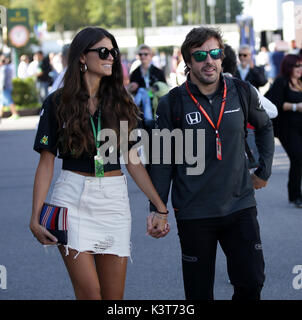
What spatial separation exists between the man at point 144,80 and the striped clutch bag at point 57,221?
6888mm

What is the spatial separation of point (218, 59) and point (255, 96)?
0.31 meters

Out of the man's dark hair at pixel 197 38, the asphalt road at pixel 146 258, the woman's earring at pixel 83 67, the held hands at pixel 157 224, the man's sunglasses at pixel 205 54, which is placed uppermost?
the man's dark hair at pixel 197 38

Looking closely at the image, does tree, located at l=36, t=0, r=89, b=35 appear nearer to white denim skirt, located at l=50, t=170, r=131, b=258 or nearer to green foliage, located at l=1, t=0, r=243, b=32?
green foliage, located at l=1, t=0, r=243, b=32

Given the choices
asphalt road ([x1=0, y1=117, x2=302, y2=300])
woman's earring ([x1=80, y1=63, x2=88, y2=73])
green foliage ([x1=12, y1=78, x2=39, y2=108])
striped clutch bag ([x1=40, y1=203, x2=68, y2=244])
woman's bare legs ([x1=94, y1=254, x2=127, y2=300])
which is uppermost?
woman's earring ([x1=80, y1=63, x2=88, y2=73])

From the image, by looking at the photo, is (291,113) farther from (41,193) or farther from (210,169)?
(41,193)

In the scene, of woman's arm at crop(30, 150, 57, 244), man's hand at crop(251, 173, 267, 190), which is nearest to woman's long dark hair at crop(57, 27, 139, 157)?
woman's arm at crop(30, 150, 57, 244)

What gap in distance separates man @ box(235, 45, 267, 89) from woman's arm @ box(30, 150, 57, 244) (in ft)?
23.3

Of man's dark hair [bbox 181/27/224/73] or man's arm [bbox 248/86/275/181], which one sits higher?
man's dark hair [bbox 181/27/224/73]

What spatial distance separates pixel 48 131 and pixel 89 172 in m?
0.30

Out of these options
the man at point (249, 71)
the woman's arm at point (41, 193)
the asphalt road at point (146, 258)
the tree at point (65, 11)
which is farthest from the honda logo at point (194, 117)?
the tree at point (65, 11)

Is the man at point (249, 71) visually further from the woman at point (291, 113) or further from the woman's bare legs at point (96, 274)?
the woman's bare legs at point (96, 274)

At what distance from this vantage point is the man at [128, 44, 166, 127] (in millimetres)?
11320

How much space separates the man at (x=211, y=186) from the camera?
15.3 ft

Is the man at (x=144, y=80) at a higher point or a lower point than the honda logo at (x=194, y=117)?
lower
